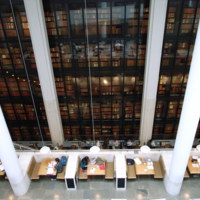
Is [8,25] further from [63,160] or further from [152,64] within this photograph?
[152,64]

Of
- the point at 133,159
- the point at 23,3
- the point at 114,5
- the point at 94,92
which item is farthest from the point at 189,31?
the point at 23,3

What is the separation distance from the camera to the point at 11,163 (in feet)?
24.2

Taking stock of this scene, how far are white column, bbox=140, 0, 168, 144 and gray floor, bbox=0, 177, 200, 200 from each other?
3.23 meters

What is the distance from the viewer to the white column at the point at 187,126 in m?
5.44

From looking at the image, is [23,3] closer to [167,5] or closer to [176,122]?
[167,5]

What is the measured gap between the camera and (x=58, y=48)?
959 centimetres

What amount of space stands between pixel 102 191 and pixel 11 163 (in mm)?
3666

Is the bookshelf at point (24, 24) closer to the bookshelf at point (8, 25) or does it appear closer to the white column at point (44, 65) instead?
the bookshelf at point (8, 25)

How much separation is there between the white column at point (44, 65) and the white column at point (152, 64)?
4.43m

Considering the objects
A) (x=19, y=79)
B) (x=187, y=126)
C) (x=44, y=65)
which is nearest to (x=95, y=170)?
(x=187, y=126)

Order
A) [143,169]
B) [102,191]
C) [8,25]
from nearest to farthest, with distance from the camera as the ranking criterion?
[102,191]
[143,169]
[8,25]

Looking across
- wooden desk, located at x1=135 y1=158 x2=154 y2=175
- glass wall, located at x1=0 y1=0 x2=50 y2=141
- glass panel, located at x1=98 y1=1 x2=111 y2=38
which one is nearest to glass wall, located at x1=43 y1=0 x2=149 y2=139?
glass panel, located at x1=98 y1=1 x2=111 y2=38

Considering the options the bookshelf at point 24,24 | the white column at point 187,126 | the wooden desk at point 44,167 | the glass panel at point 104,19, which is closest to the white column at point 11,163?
the wooden desk at point 44,167

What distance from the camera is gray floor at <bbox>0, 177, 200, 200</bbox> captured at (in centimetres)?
802
